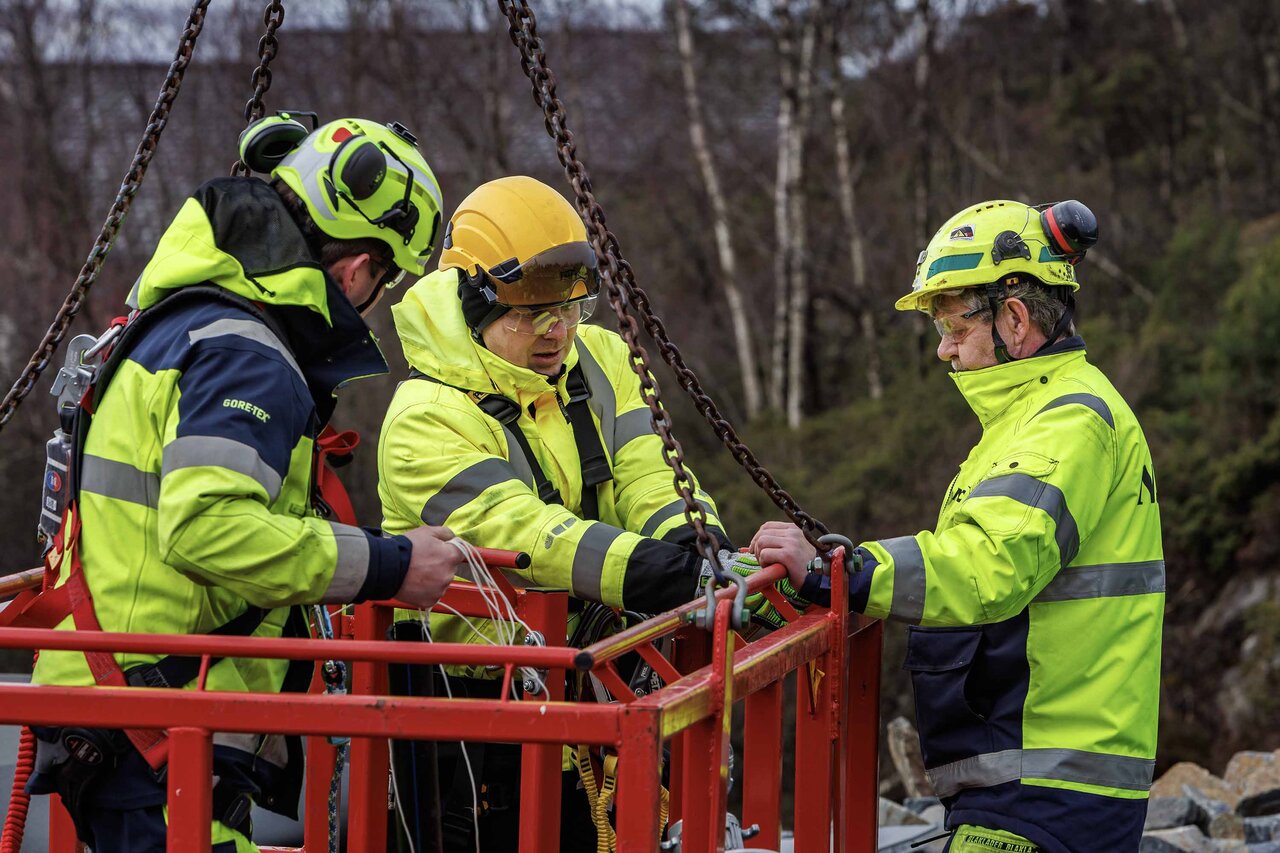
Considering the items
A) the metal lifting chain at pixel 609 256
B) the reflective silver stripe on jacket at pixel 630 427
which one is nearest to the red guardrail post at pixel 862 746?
the reflective silver stripe on jacket at pixel 630 427

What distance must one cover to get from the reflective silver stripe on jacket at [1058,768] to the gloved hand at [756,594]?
1.99 feet

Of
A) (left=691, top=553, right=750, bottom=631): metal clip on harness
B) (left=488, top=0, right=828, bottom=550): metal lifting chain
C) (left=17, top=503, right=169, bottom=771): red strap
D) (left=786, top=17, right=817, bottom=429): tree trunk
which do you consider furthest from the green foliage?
(left=17, top=503, right=169, bottom=771): red strap

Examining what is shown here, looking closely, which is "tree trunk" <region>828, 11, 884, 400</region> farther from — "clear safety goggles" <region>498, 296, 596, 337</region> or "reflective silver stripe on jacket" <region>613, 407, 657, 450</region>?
"clear safety goggles" <region>498, 296, 596, 337</region>

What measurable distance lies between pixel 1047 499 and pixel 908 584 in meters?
0.37

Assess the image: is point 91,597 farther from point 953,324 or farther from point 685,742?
point 953,324

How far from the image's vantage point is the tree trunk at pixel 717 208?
18.6m

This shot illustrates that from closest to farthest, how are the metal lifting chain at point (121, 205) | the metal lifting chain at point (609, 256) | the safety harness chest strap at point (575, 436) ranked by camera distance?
1. the metal lifting chain at point (609, 256)
2. the metal lifting chain at point (121, 205)
3. the safety harness chest strap at point (575, 436)

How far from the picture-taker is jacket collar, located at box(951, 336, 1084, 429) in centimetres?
354

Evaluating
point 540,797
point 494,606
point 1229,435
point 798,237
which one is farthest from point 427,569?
point 798,237

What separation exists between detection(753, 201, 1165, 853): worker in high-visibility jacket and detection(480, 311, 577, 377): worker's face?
2.62 feet

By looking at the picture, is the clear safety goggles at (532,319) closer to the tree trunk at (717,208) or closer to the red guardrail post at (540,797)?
the red guardrail post at (540,797)

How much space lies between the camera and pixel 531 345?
3893mm

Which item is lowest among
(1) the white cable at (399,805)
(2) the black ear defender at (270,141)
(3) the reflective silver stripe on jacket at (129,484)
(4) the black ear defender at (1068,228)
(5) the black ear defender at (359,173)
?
(1) the white cable at (399,805)

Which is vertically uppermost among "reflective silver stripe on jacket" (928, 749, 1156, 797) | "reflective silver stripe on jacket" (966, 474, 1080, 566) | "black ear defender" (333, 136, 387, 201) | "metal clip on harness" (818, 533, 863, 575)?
"black ear defender" (333, 136, 387, 201)
